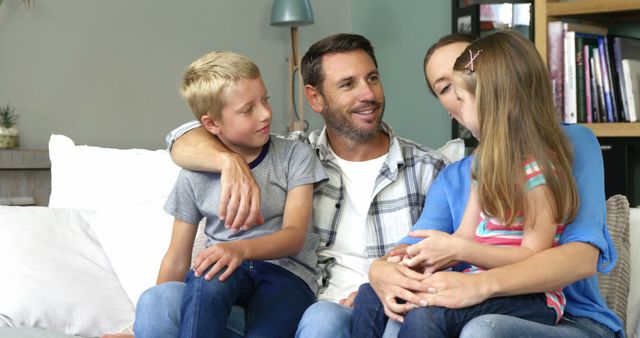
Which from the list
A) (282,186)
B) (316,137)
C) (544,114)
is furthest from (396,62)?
(544,114)

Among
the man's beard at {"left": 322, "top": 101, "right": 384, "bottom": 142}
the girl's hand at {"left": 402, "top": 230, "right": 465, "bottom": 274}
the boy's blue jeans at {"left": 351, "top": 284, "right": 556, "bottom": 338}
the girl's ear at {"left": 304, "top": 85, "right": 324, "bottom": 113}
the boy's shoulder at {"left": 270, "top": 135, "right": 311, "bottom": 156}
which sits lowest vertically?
the boy's blue jeans at {"left": 351, "top": 284, "right": 556, "bottom": 338}

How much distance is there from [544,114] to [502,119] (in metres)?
0.08

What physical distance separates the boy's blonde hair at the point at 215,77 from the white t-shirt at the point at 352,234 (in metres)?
0.38

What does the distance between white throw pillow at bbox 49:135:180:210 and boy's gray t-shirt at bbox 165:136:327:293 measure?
0.43 meters

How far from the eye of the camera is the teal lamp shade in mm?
4379

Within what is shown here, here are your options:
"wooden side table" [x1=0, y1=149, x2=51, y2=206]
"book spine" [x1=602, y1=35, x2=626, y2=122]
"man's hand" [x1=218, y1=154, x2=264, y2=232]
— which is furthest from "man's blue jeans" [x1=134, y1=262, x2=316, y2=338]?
"book spine" [x1=602, y1=35, x2=626, y2=122]

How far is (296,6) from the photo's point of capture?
438 cm

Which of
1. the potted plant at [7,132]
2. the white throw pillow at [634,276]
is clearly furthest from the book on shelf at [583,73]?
the potted plant at [7,132]

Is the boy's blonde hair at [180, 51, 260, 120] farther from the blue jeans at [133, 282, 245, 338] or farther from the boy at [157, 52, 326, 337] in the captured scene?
the blue jeans at [133, 282, 245, 338]

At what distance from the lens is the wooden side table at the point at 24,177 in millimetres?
3334

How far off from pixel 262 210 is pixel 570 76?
1.57 metres

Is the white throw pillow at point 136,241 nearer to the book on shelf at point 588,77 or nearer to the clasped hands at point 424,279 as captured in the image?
the clasped hands at point 424,279

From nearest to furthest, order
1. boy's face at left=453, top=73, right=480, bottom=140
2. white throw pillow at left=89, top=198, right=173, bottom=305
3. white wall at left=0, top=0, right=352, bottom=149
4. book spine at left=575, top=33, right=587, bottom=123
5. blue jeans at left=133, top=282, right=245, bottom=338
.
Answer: boy's face at left=453, top=73, right=480, bottom=140, blue jeans at left=133, top=282, right=245, bottom=338, white throw pillow at left=89, top=198, right=173, bottom=305, book spine at left=575, top=33, right=587, bottom=123, white wall at left=0, top=0, right=352, bottom=149

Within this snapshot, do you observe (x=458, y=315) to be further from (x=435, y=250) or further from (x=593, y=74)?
(x=593, y=74)
